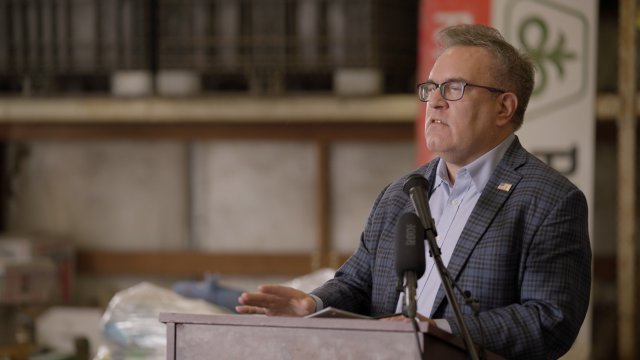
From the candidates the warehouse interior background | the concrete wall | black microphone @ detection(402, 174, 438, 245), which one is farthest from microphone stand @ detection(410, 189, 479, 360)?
the concrete wall

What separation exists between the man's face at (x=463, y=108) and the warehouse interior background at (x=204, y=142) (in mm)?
2251

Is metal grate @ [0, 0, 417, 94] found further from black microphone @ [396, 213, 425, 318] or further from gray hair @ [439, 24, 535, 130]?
black microphone @ [396, 213, 425, 318]

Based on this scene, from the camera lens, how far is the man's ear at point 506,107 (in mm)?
1767

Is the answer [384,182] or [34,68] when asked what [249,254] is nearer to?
[384,182]

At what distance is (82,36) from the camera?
4.23 m

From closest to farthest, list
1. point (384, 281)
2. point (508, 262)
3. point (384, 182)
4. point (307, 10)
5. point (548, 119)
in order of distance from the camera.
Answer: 1. point (508, 262)
2. point (384, 281)
3. point (548, 119)
4. point (307, 10)
5. point (384, 182)

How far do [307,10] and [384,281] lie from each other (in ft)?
7.80

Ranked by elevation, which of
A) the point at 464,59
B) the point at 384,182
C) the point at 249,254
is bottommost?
the point at 249,254


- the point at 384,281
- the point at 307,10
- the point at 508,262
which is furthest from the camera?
the point at 307,10

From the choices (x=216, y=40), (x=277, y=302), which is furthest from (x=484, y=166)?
(x=216, y=40)

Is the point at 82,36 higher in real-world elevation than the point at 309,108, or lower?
higher

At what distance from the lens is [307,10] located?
4.03 meters

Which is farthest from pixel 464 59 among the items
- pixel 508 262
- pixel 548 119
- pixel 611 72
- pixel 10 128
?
pixel 10 128

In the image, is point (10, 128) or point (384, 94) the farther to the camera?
point (10, 128)
